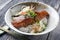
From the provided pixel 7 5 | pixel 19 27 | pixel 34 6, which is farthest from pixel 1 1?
pixel 19 27

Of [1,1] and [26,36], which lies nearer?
[26,36]

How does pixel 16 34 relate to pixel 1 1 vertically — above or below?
below

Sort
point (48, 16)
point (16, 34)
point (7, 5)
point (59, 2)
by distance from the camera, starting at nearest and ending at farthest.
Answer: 1. point (16, 34)
2. point (48, 16)
3. point (7, 5)
4. point (59, 2)

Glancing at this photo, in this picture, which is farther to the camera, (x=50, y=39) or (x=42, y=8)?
(x=42, y=8)

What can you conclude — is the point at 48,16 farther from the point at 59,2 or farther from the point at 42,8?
the point at 59,2

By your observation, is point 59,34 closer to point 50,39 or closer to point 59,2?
point 50,39

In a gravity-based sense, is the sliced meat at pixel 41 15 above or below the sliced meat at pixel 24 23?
above

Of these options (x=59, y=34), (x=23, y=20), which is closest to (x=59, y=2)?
(x=59, y=34)

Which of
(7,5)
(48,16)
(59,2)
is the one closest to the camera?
(48,16)

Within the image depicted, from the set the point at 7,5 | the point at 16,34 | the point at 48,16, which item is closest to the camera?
the point at 16,34

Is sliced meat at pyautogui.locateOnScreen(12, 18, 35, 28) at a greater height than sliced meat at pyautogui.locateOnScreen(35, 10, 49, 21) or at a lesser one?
lesser
